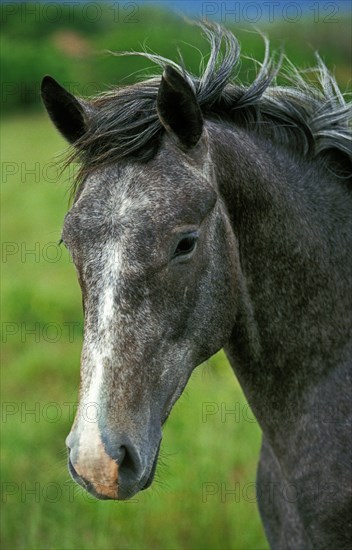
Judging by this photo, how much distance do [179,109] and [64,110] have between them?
55cm

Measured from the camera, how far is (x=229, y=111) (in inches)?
132

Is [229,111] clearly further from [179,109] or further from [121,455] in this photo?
[121,455]

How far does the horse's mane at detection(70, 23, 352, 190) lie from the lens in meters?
3.00

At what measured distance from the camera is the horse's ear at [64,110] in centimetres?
311

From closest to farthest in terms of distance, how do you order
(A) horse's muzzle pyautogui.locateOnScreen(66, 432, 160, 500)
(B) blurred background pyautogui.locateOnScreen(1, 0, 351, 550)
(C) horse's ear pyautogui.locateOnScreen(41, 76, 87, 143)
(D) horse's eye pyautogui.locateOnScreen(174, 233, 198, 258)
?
1. (A) horse's muzzle pyautogui.locateOnScreen(66, 432, 160, 500)
2. (D) horse's eye pyautogui.locateOnScreen(174, 233, 198, 258)
3. (C) horse's ear pyautogui.locateOnScreen(41, 76, 87, 143)
4. (B) blurred background pyautogui.locateOnScreen(1, 0, 351, 550)

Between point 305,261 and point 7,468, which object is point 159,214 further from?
point 7,468

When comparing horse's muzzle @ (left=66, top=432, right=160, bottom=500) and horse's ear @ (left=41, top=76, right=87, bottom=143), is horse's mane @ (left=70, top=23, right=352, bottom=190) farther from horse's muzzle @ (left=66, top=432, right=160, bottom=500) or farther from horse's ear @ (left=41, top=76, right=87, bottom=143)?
horse's muzzle @ (left=66, top=432, right=160, bottom=500)

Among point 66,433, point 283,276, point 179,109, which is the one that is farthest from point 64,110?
point 66,433

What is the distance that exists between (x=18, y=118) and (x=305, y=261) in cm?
1851

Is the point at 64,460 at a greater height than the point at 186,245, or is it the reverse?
the point at 186,245

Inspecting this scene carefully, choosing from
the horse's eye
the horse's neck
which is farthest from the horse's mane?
the horse's eye

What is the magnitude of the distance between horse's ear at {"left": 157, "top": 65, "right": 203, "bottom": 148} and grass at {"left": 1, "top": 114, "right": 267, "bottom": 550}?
1.29 metres

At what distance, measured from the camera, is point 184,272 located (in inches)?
111

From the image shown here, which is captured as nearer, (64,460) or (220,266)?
(220,266)
